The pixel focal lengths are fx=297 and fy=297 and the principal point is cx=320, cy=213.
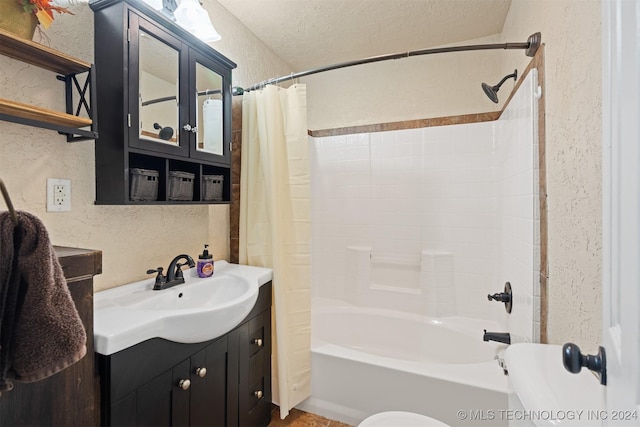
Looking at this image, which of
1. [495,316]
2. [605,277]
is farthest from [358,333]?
[605,277]

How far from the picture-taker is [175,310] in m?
1.08

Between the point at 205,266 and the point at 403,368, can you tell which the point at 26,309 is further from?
the point at 403,368

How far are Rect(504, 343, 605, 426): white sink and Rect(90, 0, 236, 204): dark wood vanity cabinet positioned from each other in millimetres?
1359

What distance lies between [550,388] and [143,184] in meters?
1.45

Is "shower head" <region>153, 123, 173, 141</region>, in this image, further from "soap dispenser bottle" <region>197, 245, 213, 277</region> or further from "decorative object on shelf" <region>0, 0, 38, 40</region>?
"soap dispenser bottle" <region>197, 245, 213, 277</region>

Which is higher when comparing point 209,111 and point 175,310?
point 209,111

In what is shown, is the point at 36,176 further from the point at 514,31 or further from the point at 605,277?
the point at 514,31

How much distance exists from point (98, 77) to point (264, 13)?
1.21 metres

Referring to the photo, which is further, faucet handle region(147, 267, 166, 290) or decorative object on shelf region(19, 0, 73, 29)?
faucet handle region(147, 267, 166, 290)

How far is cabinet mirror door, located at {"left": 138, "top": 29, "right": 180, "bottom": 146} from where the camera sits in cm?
121

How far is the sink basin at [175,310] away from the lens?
902 millimetres

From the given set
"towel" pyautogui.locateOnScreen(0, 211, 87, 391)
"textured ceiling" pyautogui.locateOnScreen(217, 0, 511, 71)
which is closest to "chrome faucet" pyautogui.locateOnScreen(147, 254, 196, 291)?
"towel" pyautogui.locateOnScreen(0, 211, 87, 391)

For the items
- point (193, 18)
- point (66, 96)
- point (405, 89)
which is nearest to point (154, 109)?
point (66, 96)

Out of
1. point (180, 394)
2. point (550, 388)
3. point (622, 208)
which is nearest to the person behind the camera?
point (622, 208)
